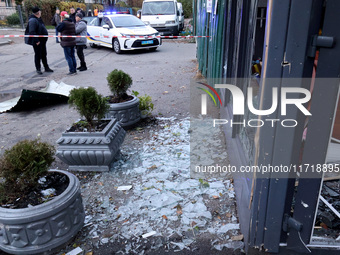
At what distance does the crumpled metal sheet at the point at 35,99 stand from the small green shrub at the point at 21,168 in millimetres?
3915

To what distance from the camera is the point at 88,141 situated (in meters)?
3.77

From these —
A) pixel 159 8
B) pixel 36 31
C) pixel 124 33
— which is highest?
pixel 159 8

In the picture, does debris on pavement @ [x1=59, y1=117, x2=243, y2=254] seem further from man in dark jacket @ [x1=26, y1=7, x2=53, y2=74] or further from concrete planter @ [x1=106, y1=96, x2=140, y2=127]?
man in dark jacket @ [x1=26, y1=7, x2=53, y2=74]

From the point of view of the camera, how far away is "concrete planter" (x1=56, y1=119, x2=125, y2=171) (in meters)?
3.76


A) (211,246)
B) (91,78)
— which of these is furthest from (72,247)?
(91,78)

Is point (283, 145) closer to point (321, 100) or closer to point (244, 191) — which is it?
point (321, 100)

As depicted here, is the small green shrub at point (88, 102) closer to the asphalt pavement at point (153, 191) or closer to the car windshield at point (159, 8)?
the asphalt pavement at point (153, 191)

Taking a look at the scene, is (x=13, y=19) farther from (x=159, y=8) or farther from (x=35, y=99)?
(x=35, y=99)

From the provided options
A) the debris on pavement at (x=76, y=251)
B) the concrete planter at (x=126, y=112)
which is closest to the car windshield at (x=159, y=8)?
the concrete planter at (x=126, y=112)

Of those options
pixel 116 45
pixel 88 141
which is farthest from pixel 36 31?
pixel 88 141

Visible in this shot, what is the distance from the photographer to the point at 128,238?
279 centimetres

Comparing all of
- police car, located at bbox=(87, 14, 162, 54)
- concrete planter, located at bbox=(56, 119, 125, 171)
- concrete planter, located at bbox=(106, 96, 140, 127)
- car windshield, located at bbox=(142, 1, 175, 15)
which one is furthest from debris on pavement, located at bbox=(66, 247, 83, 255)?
car windshield, located at bbox=(142, 1, 175, 15)

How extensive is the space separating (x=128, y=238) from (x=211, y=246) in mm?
760

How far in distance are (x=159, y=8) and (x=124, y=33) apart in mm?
6329
